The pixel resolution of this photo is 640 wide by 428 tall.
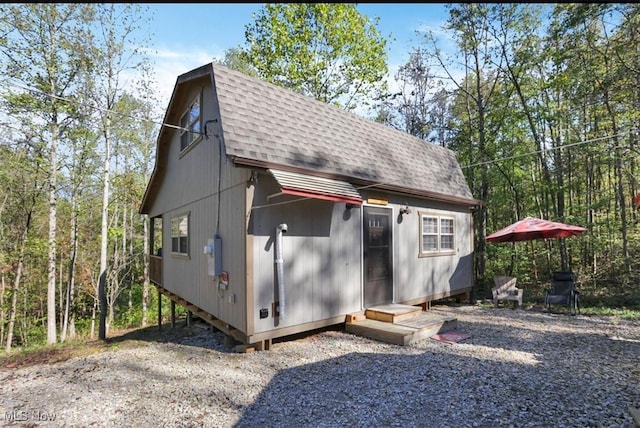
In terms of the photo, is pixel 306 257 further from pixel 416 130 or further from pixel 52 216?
pixel 416 130

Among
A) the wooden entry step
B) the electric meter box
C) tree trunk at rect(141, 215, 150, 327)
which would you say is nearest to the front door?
the wooden entry step

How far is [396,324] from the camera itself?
238 inches

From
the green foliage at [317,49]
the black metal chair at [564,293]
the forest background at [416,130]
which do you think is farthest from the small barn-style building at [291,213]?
the green foliage at [317,49]

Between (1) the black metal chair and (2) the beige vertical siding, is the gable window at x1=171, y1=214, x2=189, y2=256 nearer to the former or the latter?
(2) the beige vertical siding

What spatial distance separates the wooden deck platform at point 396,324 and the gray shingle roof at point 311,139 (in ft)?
8.03

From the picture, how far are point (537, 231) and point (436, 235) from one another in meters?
2.24

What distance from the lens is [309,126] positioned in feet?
22.1

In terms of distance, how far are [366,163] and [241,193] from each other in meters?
2.89

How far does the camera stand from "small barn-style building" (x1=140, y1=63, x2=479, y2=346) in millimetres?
5211

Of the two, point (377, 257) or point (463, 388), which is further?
point (377, 257)

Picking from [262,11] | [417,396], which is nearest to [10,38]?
[262,11]

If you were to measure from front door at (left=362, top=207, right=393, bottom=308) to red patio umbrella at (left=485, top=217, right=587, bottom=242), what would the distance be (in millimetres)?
3362

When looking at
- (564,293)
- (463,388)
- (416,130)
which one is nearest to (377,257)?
(463,388)

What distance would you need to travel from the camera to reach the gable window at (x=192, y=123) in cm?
708
